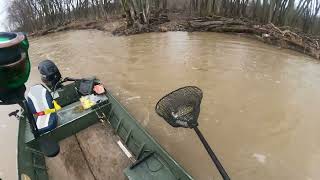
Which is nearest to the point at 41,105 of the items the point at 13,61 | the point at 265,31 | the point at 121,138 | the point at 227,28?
the point at 121,138

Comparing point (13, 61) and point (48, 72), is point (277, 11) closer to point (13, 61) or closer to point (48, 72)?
point (48, 72)

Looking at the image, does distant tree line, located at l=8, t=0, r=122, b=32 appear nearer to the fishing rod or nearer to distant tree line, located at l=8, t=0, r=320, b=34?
distant tree line, located at l=8, t=0, r=320, b=34

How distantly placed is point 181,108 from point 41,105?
188 centimetres

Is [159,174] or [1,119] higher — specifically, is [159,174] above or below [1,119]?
above

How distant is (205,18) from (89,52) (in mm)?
4303

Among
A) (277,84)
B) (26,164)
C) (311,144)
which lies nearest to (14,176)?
(26,164)

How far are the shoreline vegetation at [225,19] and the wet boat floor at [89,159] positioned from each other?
640 cm

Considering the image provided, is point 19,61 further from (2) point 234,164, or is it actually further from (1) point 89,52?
(1) point 89,52

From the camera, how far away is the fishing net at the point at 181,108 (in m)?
2.69

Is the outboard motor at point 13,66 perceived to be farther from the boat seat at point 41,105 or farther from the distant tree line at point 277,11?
the distant tree line at point 277,11

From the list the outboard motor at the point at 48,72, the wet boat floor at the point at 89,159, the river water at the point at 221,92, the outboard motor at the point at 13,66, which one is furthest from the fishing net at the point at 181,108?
the outboard motor at the point at 48,72

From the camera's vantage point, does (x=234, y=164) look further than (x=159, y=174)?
Yes

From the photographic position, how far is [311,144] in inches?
207

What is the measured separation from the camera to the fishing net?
2.69 m
